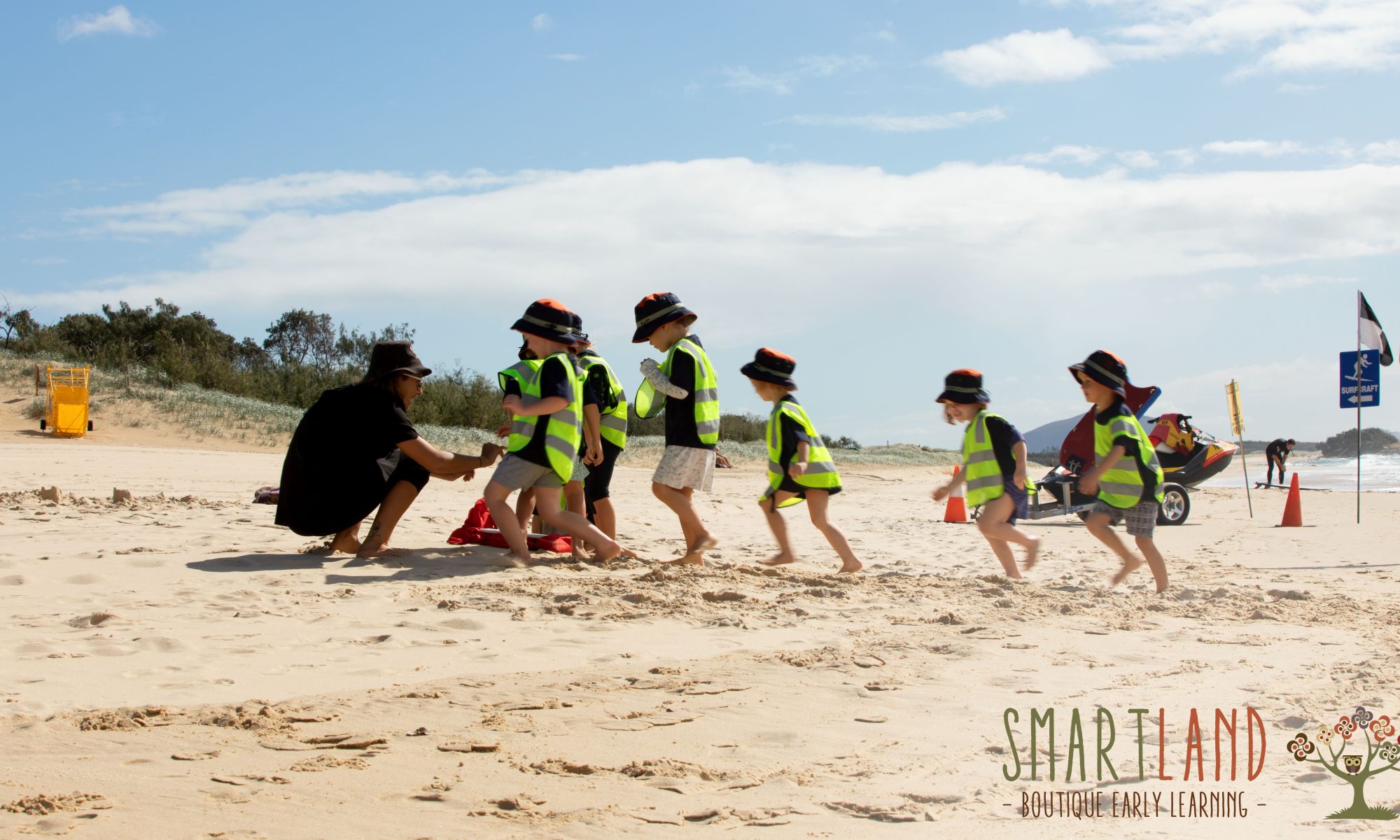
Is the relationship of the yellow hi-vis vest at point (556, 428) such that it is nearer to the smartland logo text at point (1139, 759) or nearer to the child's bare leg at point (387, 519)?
the child's bare leg at point (387, 519)

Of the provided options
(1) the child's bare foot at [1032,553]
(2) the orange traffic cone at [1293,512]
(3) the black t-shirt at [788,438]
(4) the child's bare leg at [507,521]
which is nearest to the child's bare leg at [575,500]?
(4) the child's bare leg at [507,521]

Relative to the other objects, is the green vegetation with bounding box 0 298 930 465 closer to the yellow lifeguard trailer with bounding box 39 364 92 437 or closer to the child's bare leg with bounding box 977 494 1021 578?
the yellow lifeguard trailer with bounding box 39 364 92 437

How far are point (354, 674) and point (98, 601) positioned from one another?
192cm

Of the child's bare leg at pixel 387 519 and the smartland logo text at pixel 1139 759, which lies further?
the child's bare leg at pixel 387 519

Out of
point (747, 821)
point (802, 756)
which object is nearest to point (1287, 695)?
point (802, 756)

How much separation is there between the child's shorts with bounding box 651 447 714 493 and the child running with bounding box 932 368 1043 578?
59.8 inches

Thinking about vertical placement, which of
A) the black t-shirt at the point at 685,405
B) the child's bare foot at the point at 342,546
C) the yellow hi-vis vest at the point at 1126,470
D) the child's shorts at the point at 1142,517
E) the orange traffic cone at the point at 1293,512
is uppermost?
the black t-shirt at the point at 685,405

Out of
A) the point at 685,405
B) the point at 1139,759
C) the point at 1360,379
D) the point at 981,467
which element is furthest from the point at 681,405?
the point at 1360,379

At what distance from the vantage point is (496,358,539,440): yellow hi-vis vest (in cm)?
659

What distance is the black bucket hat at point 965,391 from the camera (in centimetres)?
756

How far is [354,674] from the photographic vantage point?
4.18m

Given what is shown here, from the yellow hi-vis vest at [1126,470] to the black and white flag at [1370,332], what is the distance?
10023mm

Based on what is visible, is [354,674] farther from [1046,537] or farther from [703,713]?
[1046,537]

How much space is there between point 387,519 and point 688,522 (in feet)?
6.19
